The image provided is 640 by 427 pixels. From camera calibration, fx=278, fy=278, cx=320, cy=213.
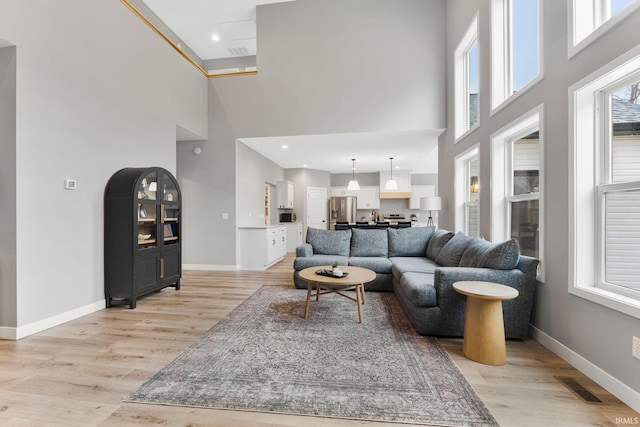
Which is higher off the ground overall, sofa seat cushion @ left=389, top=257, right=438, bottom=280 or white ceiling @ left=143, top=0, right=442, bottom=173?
white ceiling @ left=143, top=0, right=442, bottom=173

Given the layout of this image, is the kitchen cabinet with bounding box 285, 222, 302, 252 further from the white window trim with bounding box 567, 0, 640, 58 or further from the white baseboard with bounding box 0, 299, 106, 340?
the white window trim with bounding box 567, 0, 640, 58

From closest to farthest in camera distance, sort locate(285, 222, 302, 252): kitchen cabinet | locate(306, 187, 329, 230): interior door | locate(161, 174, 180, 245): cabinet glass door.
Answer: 1. locate(161, 174, 180, 245): cabinet glass door
2. locate(285, 222, 302, 252): kitchen cabinet
3. locate(306, 187, 329, 230): interior door

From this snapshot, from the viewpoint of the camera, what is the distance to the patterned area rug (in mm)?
1595

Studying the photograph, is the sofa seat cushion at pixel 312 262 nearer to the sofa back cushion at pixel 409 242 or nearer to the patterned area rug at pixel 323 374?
the sofa back cushion at pixel 409 242

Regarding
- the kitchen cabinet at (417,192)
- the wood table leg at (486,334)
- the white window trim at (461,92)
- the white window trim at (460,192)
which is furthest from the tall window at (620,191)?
the kitchen cabinet at (417,192)

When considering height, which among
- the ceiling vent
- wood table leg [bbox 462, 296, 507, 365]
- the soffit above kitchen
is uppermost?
the ceiling vent

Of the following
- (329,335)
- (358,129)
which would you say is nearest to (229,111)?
(358,129)

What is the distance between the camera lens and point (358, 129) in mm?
5148

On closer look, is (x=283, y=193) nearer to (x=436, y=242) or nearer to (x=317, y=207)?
(x=317, y=207)

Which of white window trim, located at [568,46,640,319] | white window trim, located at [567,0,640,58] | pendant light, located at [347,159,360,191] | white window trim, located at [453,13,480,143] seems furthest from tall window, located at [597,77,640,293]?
pendant light, located at [347,159,360,191]

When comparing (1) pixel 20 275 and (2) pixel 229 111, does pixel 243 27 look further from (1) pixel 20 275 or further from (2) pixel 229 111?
(1) pixel 20 275

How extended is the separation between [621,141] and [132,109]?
16.6 feet

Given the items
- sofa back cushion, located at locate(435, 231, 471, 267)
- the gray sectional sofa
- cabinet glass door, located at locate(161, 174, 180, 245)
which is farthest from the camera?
cabinet glass door, located at locate(161, 174, 180, 245)

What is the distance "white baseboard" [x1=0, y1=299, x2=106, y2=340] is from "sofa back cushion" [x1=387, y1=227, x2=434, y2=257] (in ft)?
13.4
